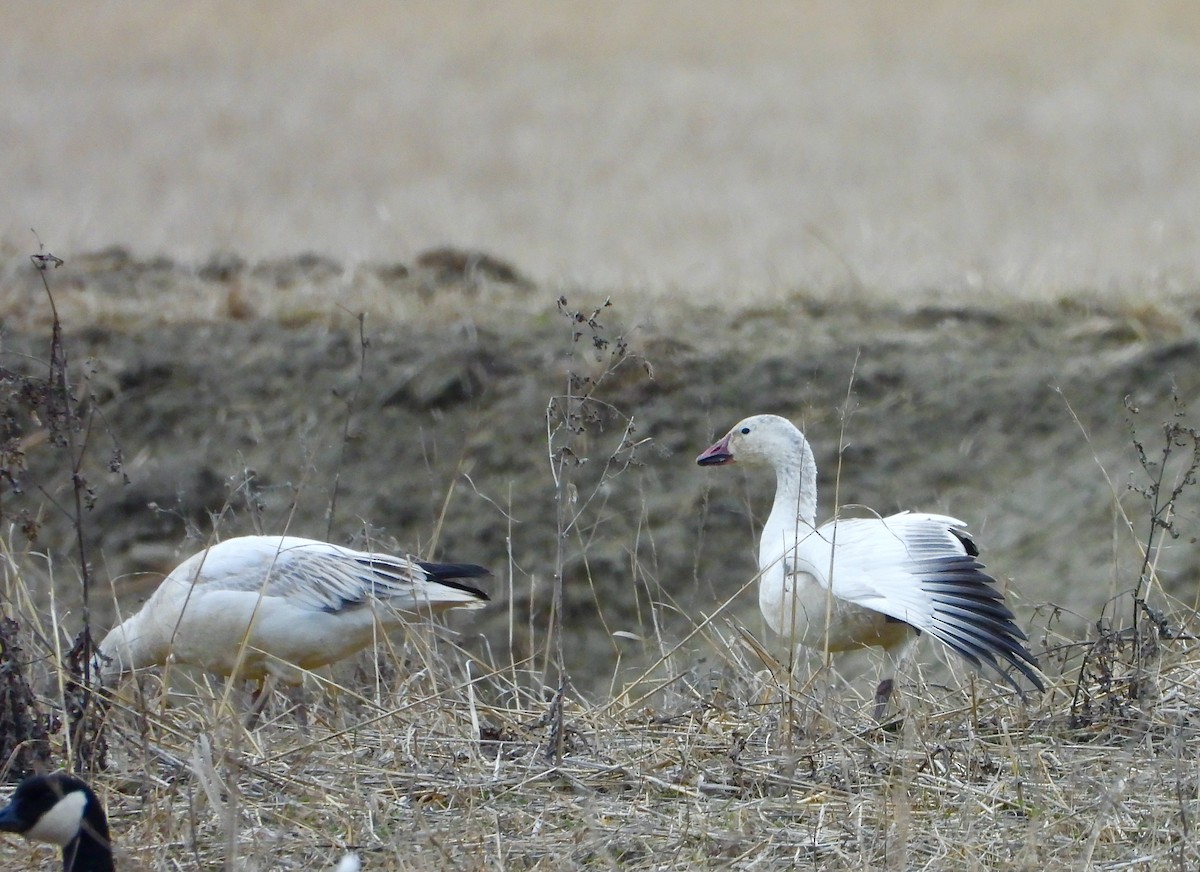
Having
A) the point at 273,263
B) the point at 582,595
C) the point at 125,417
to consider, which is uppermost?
the point at 273,263

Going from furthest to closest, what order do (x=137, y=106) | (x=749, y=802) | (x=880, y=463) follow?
(x=137, y=106) → (x=880, y=463) → (x=749, y=802)

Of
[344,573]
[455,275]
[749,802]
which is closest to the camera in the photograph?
[749,802]

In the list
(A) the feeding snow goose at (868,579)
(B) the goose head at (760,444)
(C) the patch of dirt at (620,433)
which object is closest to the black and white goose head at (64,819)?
(A) the feeding snow goose at (868,579)

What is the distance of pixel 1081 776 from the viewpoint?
3.57 m

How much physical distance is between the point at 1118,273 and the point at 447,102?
345 inches

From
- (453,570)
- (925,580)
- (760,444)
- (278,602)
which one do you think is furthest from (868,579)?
(278,602)

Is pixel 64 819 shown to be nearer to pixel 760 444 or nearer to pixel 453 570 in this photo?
pixel 453 570

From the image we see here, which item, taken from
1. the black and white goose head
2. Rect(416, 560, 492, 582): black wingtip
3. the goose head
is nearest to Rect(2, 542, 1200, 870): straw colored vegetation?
the black and white goose head

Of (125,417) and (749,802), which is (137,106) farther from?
(749,802)

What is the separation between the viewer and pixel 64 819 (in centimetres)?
308

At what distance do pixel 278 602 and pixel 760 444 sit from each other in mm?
1599

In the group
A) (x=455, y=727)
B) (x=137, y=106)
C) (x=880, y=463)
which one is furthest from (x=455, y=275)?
(x=137, y=106)

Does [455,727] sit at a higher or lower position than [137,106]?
lower

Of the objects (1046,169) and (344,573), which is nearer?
(344,573)
